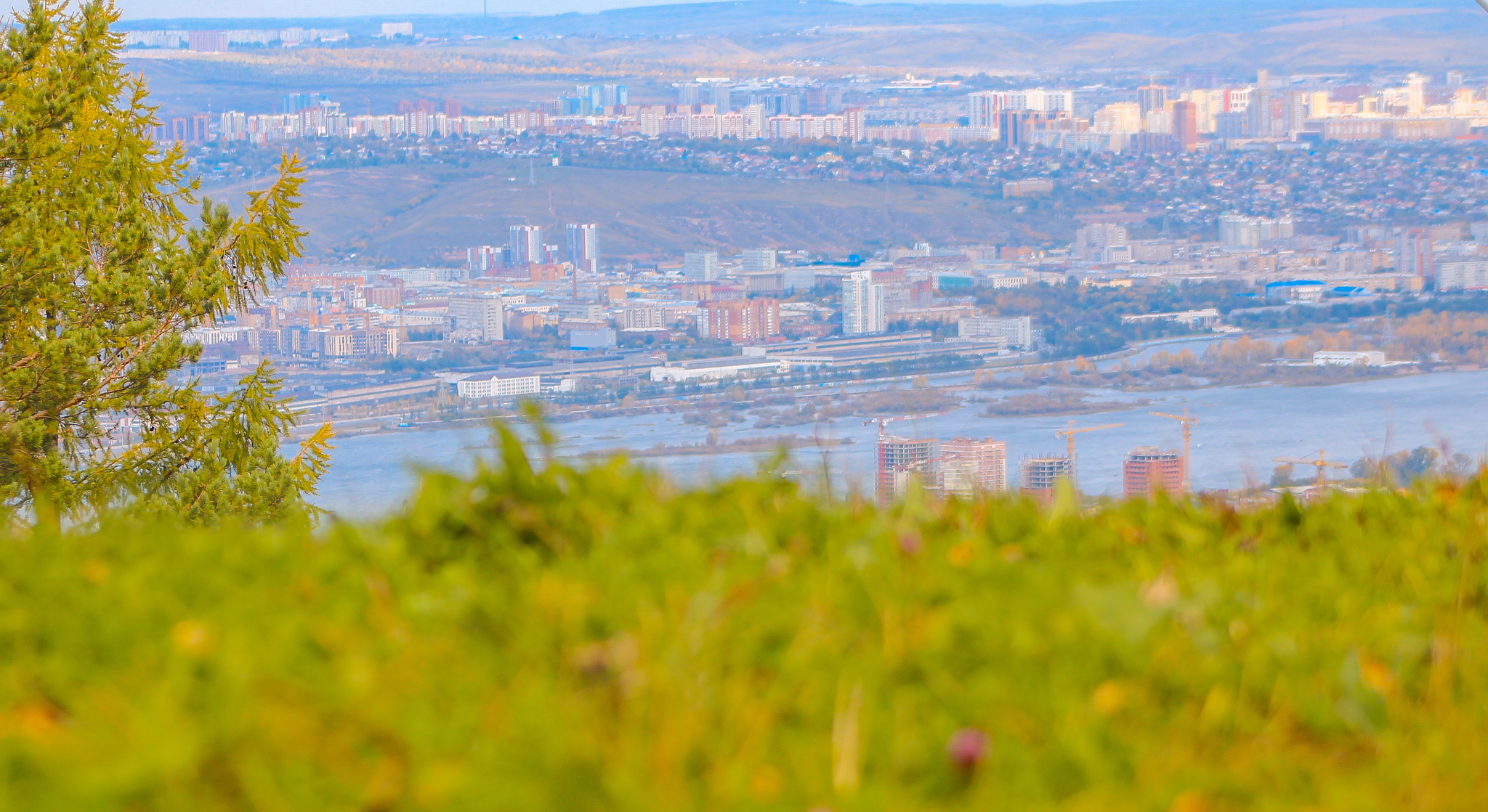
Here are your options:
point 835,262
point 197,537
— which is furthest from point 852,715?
point 835,262

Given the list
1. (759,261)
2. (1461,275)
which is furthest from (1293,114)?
→ (759,261)

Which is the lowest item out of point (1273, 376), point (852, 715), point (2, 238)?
point (1273, 376)

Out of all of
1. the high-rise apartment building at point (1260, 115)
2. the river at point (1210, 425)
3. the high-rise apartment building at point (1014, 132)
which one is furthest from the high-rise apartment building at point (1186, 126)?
the river at point (1210, 425)

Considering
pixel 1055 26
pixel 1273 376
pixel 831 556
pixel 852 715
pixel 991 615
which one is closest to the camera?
pixel 852 715

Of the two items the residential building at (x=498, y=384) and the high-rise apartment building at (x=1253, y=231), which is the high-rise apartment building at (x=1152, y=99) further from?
the residential building at (x=498, y=384)

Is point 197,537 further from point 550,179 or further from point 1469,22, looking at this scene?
point 1469,22

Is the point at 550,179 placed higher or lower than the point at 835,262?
higher
